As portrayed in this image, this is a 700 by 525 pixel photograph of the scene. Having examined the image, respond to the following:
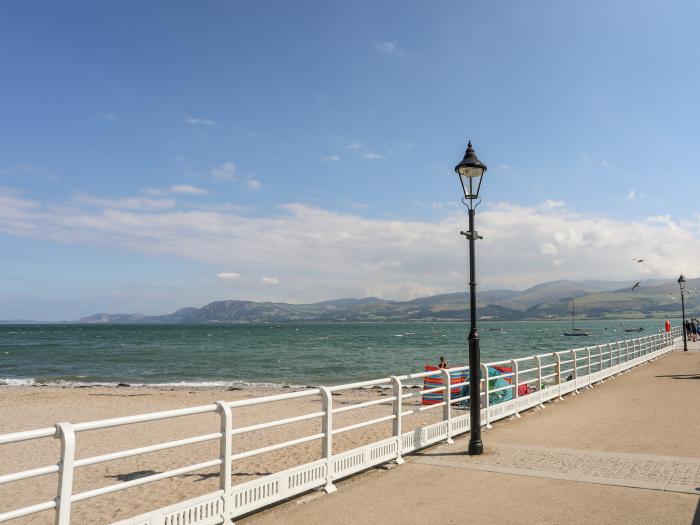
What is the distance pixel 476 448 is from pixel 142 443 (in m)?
9.60

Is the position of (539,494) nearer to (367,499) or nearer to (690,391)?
(367,499)

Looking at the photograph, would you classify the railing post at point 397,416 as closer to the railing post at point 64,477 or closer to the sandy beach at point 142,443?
the sandy beach at point 142,443

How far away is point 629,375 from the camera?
19.7 m

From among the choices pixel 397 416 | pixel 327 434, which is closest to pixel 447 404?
→ pixel 397 416

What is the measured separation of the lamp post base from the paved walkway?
11 cm

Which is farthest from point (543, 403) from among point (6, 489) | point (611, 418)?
point (6, 489)

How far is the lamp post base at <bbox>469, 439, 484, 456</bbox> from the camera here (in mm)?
8125

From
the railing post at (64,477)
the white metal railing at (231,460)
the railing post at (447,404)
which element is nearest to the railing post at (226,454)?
the white metal railing at (231,460)

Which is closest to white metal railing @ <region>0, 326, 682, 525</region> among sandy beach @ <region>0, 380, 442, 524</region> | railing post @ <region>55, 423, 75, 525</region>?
railing post @ <region>55, 423, 75, 525</region>

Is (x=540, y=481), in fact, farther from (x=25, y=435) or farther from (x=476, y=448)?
(x=25, y=435)

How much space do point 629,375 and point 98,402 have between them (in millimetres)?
21777

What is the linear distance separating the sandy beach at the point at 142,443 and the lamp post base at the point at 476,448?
397 centimetres

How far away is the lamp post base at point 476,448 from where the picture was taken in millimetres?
8125

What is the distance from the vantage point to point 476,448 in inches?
320
